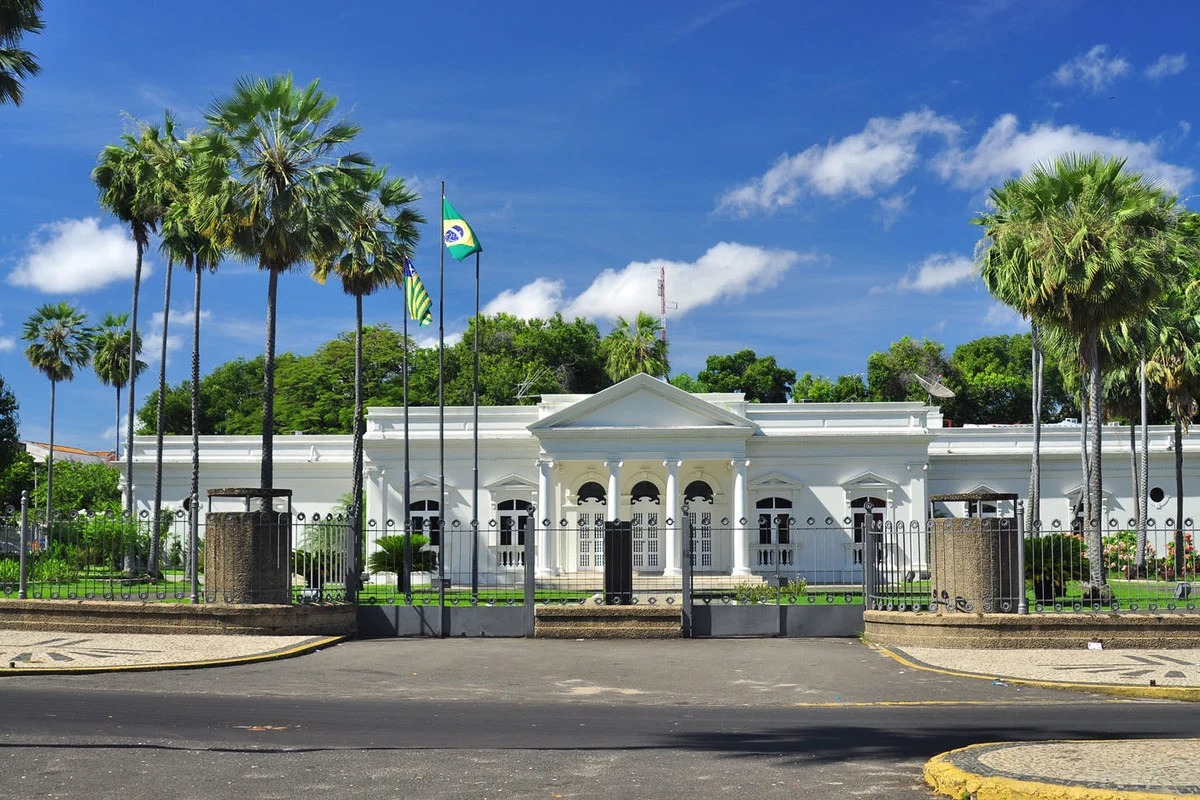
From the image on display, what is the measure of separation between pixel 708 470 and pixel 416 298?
12.4 m

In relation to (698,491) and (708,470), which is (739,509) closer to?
(708,470)

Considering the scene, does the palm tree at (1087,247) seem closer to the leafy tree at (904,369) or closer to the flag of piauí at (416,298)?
the flag of piauí at (416,298)

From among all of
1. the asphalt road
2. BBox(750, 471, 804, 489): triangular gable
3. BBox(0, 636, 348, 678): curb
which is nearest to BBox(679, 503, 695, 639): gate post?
the asphalt road

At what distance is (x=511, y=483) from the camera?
133 feet

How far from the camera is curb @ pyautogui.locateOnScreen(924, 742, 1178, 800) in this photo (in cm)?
663

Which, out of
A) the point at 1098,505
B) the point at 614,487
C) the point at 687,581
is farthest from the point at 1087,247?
the point at 614,487

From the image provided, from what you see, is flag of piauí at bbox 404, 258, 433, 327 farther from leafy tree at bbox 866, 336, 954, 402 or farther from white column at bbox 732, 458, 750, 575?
leafy tree at bbox 866, 336, 954, 402

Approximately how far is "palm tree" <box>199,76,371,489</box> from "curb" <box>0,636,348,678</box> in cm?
921

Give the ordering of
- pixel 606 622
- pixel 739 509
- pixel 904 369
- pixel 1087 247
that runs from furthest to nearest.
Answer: pixel 904 369
pixel 739 509
pixel 1087 247
pixel 606 622

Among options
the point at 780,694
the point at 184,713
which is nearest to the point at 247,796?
the point at 184,713

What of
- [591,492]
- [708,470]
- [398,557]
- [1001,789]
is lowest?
[1001,789]

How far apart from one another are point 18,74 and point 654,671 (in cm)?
1088

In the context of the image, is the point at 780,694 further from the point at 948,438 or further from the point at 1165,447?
the point at 1165,447

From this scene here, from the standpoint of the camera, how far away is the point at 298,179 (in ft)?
83.5
